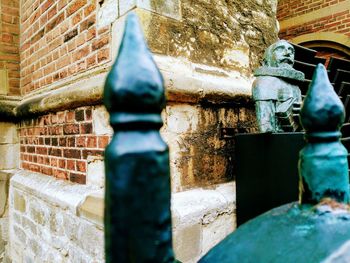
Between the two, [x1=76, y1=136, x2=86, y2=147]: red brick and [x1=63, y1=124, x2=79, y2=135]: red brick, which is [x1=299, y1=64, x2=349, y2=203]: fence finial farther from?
[x1=63, y1=124, x2=79, y2=135]: red brick

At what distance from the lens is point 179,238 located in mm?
1642

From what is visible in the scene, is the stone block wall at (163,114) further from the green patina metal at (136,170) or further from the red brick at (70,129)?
the green patina metal at (136,170)

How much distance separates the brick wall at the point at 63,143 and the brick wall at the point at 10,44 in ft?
1.76

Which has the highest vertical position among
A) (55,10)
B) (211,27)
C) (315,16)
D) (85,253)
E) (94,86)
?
(315,16)

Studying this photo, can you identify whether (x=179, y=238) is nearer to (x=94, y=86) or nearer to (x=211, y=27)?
(x=94, y=86)

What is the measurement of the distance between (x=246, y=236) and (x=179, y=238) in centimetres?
122

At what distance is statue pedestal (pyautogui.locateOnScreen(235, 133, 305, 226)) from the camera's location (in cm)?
167

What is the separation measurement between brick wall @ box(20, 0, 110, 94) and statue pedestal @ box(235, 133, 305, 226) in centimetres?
108

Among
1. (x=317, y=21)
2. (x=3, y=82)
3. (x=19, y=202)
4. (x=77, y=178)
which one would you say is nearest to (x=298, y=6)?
(x=317, y=21)

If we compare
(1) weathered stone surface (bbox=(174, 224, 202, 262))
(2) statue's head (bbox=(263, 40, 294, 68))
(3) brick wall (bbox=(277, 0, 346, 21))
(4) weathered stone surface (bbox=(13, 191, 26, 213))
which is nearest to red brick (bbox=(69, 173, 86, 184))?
(1) weathered stone surface (bbox=(174, 224, 202, 262))

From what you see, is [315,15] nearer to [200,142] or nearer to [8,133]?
[200,142]

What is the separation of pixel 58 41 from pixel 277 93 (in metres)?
1.76

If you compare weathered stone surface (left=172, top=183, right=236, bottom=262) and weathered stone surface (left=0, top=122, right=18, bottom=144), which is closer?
weathered stone surface (left=172, top=183, right=236, bottom=262)

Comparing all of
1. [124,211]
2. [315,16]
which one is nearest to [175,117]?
[124,211]
